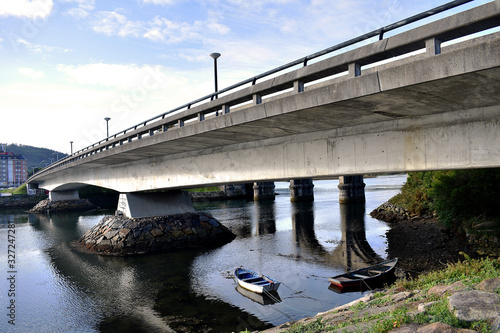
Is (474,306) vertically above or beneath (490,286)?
above

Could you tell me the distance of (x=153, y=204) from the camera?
83.3 feet

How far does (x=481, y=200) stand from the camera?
1845cm

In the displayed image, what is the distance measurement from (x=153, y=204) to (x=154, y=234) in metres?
2.55

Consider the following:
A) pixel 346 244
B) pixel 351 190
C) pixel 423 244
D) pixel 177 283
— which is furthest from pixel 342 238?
pixel 351 190

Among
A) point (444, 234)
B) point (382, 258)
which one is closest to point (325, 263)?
point (382, 258)

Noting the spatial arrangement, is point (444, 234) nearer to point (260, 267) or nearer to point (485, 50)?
point (260, 267)

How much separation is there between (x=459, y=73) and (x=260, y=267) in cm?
1469

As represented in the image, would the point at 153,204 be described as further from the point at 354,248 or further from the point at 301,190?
the point at 301,190

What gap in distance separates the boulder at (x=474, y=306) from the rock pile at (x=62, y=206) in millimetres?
60508

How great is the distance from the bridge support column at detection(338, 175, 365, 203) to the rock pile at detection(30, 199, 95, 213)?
1625 inches

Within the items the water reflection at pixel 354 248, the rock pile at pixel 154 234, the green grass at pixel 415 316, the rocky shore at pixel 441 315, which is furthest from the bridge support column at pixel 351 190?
the rocky shore at pixel 441 315

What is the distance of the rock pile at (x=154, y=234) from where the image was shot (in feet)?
76.3

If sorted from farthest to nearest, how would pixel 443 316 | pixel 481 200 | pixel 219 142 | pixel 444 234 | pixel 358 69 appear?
1. pixel 444 234
2. pixel 481 200
3. pixel 219 142
4. pixel 358 69
5. pixel 443 316

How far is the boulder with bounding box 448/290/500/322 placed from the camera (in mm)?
5547
